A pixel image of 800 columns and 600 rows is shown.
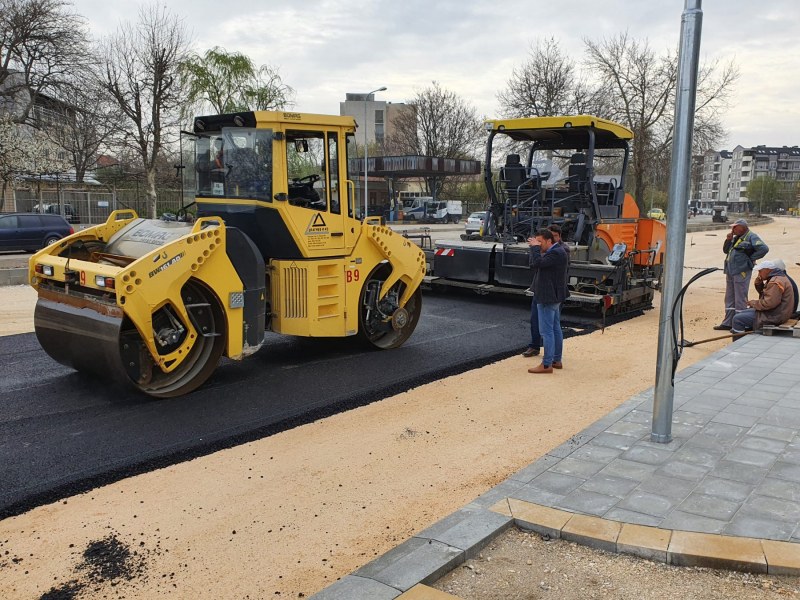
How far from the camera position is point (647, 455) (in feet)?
15.3

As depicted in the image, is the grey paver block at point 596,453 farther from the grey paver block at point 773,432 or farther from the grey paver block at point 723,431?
the grey paver block at point 773,432

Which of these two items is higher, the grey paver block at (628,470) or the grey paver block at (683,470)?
the grey paver block at (683,470)

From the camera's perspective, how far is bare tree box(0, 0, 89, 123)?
26562 millimetres

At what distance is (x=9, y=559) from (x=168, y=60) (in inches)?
1028

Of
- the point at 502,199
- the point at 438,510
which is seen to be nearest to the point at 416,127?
the point at 502,199

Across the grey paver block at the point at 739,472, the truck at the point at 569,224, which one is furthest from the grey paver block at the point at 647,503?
the truck at the point at 569,224

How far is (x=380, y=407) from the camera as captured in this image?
20.5 feet

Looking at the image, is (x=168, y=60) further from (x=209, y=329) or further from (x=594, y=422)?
(x=594, y=422)

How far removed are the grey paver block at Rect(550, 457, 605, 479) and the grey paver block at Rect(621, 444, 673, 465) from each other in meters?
0.27

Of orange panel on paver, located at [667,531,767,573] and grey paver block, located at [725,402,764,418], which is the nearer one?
orange panel on paver, located at [667,531,767,573]

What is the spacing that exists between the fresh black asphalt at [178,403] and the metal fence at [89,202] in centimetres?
2184

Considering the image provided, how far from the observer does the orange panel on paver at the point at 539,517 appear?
3.66 meters

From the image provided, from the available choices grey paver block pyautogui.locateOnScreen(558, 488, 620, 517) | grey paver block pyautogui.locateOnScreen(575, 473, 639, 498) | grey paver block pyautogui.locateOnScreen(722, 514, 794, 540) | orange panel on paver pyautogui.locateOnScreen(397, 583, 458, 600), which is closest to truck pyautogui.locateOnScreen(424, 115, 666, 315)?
grey paver block pyautogui.locateOnScreen(575, 473, 639, 498)

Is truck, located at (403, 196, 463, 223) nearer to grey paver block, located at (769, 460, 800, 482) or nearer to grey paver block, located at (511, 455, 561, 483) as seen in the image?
grey paver block, located at (511, 455, 561, 483)
